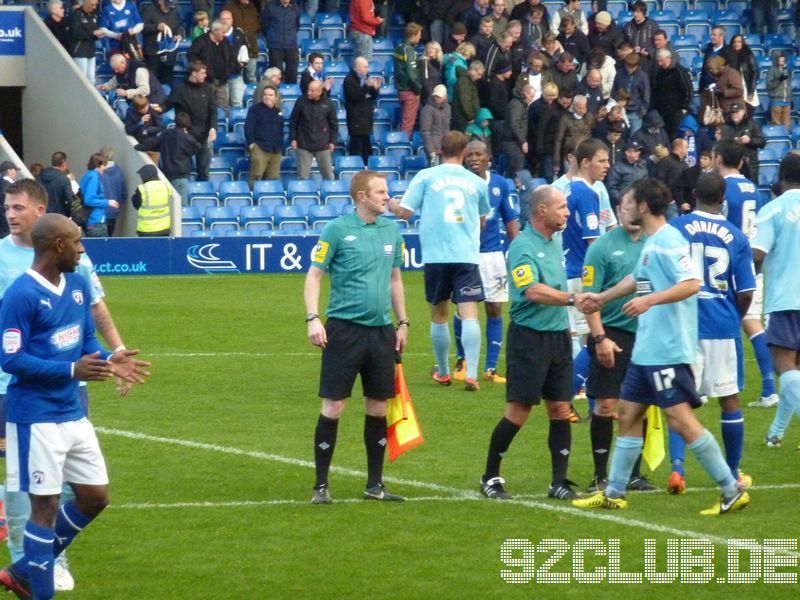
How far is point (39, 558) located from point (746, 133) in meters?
21.7

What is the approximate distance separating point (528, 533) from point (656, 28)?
846 inches

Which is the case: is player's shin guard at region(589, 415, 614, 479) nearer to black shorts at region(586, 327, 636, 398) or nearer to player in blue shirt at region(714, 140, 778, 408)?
black shorts at region(586, 327, 636, 398)

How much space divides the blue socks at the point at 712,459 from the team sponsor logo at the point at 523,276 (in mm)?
1318

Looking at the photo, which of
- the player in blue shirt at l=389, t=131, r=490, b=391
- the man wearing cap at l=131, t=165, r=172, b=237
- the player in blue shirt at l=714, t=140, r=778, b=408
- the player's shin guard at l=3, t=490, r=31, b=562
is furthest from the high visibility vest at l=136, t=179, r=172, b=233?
the player's shin guard at l=3, t=490, r=31, b=562

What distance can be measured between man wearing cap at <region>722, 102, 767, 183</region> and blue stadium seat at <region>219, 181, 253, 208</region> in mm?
8264

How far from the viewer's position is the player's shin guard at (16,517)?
23.6 ft

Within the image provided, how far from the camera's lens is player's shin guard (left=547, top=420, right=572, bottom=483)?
9.23 m

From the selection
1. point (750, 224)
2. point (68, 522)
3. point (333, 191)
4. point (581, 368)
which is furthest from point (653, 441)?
point (333, 191)

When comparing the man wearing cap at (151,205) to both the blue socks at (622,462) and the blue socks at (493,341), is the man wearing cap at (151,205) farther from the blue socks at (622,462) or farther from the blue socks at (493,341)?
the blue socks at (622,462)

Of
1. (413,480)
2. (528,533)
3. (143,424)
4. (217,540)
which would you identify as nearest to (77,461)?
(217,540)

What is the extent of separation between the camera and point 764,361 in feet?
→ 41.7

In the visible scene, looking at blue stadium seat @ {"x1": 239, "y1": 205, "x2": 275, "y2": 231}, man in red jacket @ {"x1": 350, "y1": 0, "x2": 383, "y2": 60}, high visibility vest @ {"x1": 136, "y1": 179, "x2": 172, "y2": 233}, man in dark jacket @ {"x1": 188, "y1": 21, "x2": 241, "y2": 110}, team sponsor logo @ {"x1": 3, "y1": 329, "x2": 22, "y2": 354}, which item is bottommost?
blue stadium seat @ {"x1": 239, "y1": 205, "x2": 275, "y2": 231}

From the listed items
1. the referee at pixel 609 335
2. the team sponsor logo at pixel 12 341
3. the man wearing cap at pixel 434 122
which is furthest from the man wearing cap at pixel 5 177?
the team sponsor logo at pixel 12 341

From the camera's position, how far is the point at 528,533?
8.41 m
